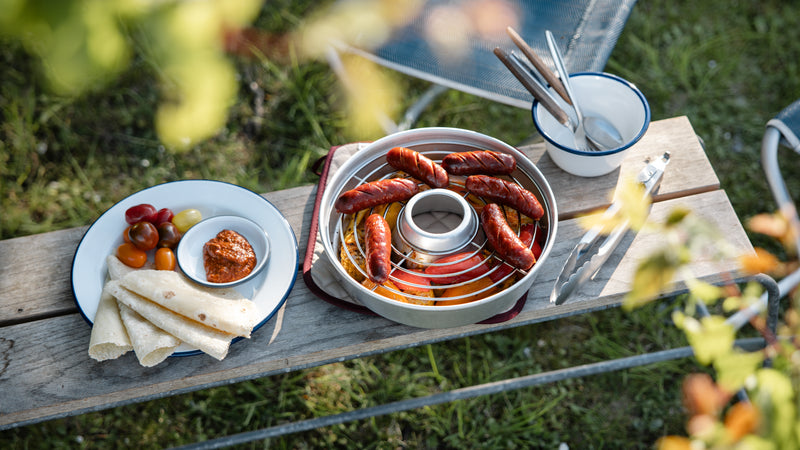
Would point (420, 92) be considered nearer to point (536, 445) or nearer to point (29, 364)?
point (536, 445)

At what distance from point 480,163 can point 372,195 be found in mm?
314

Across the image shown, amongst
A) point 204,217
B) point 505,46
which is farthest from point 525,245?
point 505,46

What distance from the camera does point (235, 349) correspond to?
1.65m

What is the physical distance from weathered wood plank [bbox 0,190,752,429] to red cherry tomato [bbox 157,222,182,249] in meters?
0.33

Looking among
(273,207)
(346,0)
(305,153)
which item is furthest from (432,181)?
(305,153)

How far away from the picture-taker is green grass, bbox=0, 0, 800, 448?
268 cm

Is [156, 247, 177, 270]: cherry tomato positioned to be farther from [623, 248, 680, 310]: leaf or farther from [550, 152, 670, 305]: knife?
[623, 248, 680, 310]: leaf

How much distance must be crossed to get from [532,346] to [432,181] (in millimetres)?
1576

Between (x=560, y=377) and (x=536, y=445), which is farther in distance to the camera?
(x=536, y=445)

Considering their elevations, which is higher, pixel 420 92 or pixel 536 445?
pixel 420 92

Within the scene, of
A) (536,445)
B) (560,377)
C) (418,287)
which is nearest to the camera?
(418,287)

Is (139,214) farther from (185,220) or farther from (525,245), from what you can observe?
(525,245)

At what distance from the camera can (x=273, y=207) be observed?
1790 mm

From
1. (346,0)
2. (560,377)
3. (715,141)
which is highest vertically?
(346,0)
